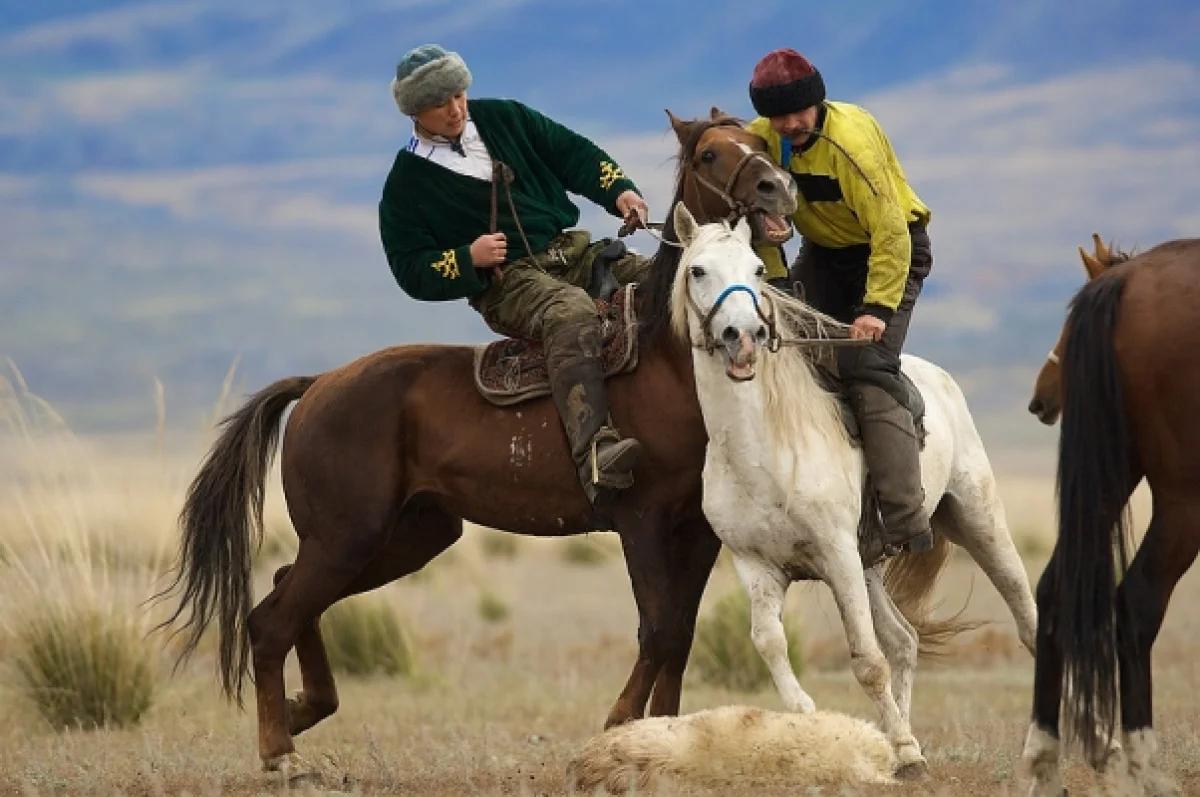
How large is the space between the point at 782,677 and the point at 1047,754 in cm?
110

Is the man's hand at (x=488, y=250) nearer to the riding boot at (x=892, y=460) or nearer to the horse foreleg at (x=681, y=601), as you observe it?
the horse foreleg at (x=681, y=601)

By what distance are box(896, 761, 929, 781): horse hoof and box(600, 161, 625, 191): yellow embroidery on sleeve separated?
2905mm

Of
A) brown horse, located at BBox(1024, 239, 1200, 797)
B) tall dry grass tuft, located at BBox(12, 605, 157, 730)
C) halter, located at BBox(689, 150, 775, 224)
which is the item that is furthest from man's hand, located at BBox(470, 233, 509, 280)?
tall dry grass tuft, located at BBox(12, 605, 157, 730)

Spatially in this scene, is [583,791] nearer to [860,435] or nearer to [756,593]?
[756,593]

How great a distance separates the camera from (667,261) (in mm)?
7566

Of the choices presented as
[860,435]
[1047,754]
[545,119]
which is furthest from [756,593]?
[545,119]

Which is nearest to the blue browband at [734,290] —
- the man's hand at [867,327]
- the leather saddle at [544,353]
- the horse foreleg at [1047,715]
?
the man's hand at [867,327]

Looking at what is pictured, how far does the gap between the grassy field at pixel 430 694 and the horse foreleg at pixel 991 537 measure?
525 millimetres

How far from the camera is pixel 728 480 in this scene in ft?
22.8

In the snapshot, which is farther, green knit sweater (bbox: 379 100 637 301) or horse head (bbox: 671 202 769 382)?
green knit sweater (bbox: 379 100 637 301)

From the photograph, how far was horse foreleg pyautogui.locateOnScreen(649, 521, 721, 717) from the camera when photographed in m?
7.45

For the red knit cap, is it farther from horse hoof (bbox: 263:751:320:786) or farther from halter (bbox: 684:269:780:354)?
horse hoof (bbox: 263:751:320:786)

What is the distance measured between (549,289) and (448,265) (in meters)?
0.46

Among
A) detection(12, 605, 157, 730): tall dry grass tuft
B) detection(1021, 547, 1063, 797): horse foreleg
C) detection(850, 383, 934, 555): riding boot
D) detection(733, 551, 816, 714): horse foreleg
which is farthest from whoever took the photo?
detection(12, 605, 157, 730): tall dry grass tuft
